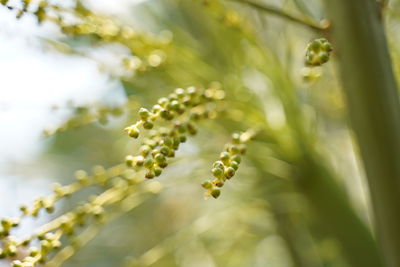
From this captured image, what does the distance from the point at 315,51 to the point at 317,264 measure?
3.41ft

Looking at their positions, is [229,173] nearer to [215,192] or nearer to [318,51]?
[215,192]

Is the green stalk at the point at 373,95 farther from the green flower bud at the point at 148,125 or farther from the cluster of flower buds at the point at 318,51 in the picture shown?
the green flower bud at the point at 148,125

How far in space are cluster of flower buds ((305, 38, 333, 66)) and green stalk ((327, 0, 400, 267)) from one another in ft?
0.54

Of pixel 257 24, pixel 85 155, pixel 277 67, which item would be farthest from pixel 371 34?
pixel 85 155

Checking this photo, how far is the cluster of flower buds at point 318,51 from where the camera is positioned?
903 mm

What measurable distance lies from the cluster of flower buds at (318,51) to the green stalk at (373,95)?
0.54 feet

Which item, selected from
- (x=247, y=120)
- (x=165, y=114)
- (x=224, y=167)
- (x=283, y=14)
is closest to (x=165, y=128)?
(x=165, y=114)

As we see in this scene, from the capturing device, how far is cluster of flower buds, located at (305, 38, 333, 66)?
90 cm

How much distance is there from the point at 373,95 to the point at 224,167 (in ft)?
0.92

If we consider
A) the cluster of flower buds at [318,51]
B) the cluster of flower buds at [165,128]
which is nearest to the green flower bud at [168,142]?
the cluster of flower buds at [165,128]

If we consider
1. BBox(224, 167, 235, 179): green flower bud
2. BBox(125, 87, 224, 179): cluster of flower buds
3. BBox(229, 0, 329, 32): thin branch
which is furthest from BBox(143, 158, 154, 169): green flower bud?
BBox(229, 0, 329, 32): thin branch

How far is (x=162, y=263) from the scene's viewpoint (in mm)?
2107

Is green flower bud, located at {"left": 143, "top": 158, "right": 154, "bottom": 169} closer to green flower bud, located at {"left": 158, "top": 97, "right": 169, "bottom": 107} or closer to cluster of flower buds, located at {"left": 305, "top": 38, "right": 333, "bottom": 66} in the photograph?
green flower bud, located at {"left": 158, "top": 97, "right": 169, "bottom": 107}

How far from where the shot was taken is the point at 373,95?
1052 millimetres
